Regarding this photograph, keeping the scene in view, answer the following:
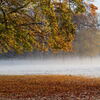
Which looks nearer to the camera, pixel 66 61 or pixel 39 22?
pixel 39 22

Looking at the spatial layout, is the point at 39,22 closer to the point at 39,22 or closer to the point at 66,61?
the point at 39,22

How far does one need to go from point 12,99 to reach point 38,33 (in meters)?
7.85

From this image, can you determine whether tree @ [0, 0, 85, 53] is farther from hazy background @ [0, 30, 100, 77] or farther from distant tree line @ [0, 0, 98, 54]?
hazy background @ [0, 30, 100, 77]

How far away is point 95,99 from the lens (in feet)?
49.0

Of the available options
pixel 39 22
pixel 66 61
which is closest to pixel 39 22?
pixel 39 22

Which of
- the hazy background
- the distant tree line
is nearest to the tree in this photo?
the distant tree line

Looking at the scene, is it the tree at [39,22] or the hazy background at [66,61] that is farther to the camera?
the hazy background at [66,61]

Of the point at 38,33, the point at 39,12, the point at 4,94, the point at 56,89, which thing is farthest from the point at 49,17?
the point at 4,94

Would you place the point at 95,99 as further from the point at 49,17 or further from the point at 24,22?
the point at 24,22

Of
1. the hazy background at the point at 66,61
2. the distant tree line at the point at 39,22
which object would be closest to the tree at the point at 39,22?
the distant tree line at the point at 39,22

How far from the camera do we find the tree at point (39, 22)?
1986cm

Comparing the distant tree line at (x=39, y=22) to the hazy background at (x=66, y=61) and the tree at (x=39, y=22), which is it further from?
the hazy background at (x=66, y=61)

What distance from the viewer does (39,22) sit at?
70.2ft

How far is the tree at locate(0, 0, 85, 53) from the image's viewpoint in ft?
65.2
